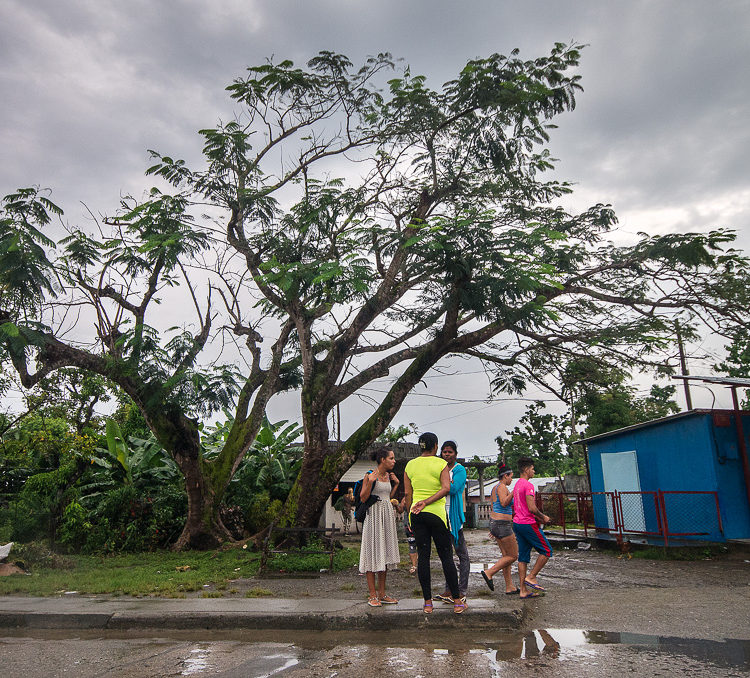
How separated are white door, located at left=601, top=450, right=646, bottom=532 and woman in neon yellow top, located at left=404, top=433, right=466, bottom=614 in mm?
9052

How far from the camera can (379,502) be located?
6.87m

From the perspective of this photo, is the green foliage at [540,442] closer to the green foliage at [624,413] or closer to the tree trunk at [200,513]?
the green foliage at [624,413]

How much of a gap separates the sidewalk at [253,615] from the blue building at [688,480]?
7410mm

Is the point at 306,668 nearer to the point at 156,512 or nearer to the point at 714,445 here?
the point at 714,445

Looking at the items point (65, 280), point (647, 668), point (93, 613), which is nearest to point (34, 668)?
point (93, 613)

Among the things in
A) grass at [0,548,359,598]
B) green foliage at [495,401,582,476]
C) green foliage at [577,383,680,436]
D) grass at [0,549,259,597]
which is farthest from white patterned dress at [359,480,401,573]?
green foliage at [495,401,582,476]

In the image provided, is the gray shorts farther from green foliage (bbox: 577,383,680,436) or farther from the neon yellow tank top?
green foliage (bbox: 577,383,680,436)

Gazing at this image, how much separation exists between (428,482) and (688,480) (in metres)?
9.08

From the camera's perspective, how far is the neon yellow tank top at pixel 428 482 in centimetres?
605

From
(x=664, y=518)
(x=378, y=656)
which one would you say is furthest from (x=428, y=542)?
(x=664, y=518)

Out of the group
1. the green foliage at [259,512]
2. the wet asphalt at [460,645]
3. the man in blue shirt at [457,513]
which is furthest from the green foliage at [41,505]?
the man in blue shirt at [457,513]

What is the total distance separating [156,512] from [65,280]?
605 cm

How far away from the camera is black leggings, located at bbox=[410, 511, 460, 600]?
5.98 metres

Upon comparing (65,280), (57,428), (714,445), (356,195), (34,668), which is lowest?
(34,668)
